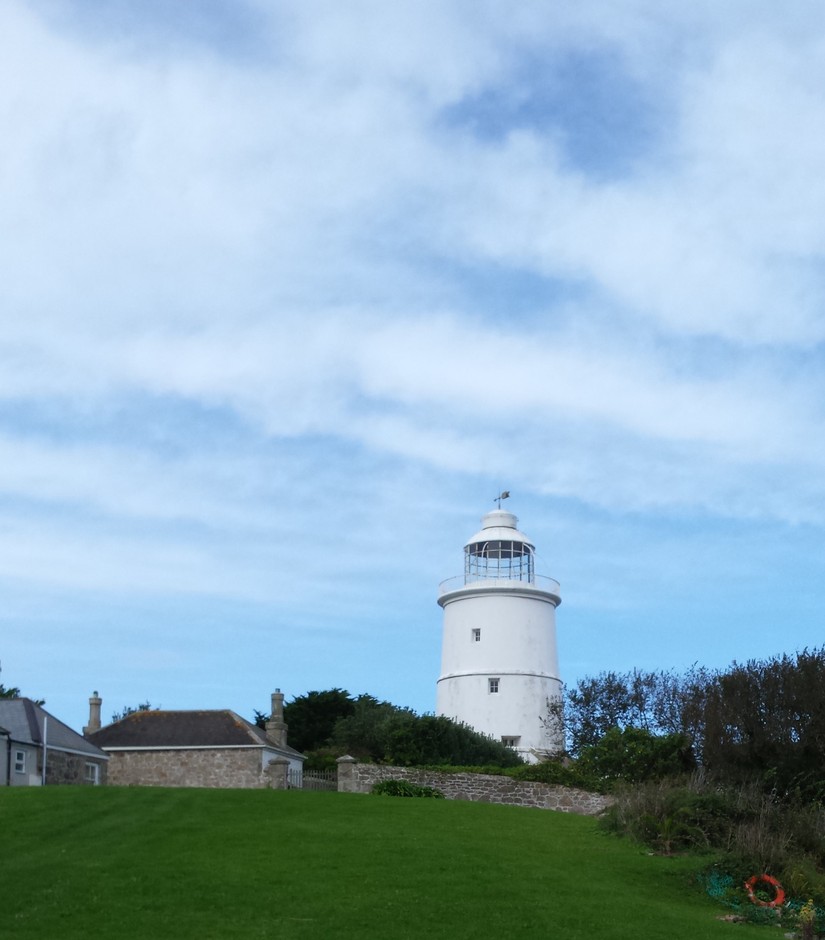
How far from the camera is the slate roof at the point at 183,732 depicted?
42656 mm

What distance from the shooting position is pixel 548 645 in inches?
1932

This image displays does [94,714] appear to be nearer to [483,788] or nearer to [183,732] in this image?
[183,732]

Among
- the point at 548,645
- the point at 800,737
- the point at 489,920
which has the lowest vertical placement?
the point at 489,920

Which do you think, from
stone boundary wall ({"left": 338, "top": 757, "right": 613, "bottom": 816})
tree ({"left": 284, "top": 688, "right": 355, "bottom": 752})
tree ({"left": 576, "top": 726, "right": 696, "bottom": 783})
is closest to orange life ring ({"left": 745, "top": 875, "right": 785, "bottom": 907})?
tree ({"left": 576, "top": 726, "right": 696, "bottom": 783})

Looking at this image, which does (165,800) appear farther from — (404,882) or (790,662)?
(790,662)

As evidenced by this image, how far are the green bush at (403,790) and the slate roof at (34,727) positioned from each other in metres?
11.0

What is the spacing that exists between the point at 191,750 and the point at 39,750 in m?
6.03

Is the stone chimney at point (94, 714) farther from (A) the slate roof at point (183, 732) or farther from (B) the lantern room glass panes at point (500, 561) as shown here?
(B) the lantern room glass panes at point (500, 561)

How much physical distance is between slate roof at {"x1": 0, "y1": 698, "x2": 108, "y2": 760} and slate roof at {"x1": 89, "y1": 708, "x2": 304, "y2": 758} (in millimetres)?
2462

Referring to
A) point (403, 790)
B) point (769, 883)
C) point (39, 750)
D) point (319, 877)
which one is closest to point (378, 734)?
point (403, 790)

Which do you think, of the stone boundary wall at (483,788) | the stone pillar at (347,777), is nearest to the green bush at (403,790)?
the stone boundary wall at (483,788)

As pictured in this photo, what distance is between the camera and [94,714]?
4612 centimetres

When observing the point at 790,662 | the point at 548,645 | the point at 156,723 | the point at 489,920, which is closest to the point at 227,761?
the point at 156,723

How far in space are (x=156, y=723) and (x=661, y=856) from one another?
25633 millimetres
